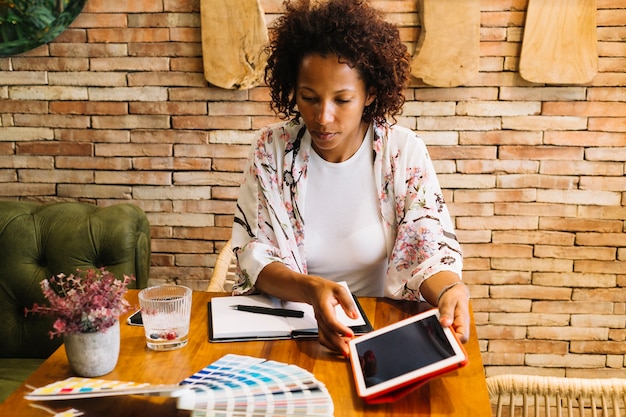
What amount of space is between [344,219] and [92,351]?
0.84 m

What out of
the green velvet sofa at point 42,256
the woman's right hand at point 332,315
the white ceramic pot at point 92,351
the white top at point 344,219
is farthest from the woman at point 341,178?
the green velvet sofa at point 42,256

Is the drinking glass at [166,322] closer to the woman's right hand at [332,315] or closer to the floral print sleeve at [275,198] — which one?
the woman's right hand at [332,315]

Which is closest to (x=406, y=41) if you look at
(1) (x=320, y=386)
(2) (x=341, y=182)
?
(2) (x=341, y=182)

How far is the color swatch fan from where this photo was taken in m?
0.96

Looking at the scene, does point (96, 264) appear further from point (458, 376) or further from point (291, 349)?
point (458, 376)

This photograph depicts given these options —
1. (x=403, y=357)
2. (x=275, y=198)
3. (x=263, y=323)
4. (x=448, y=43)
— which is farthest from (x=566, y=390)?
(x=448, y=43)

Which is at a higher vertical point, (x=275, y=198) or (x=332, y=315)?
(x=275, y=198)

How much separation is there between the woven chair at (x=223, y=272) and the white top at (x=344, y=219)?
318 mm

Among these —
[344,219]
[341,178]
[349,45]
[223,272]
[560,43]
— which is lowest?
[223,272]

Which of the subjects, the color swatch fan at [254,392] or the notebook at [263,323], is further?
the notebook at [263,323]

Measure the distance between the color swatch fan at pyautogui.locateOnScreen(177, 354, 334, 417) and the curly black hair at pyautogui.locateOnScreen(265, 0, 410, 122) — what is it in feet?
2.82

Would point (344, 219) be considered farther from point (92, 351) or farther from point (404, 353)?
point (92, 351)

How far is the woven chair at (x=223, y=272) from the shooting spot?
1939mm

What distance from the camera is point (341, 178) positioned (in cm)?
174
